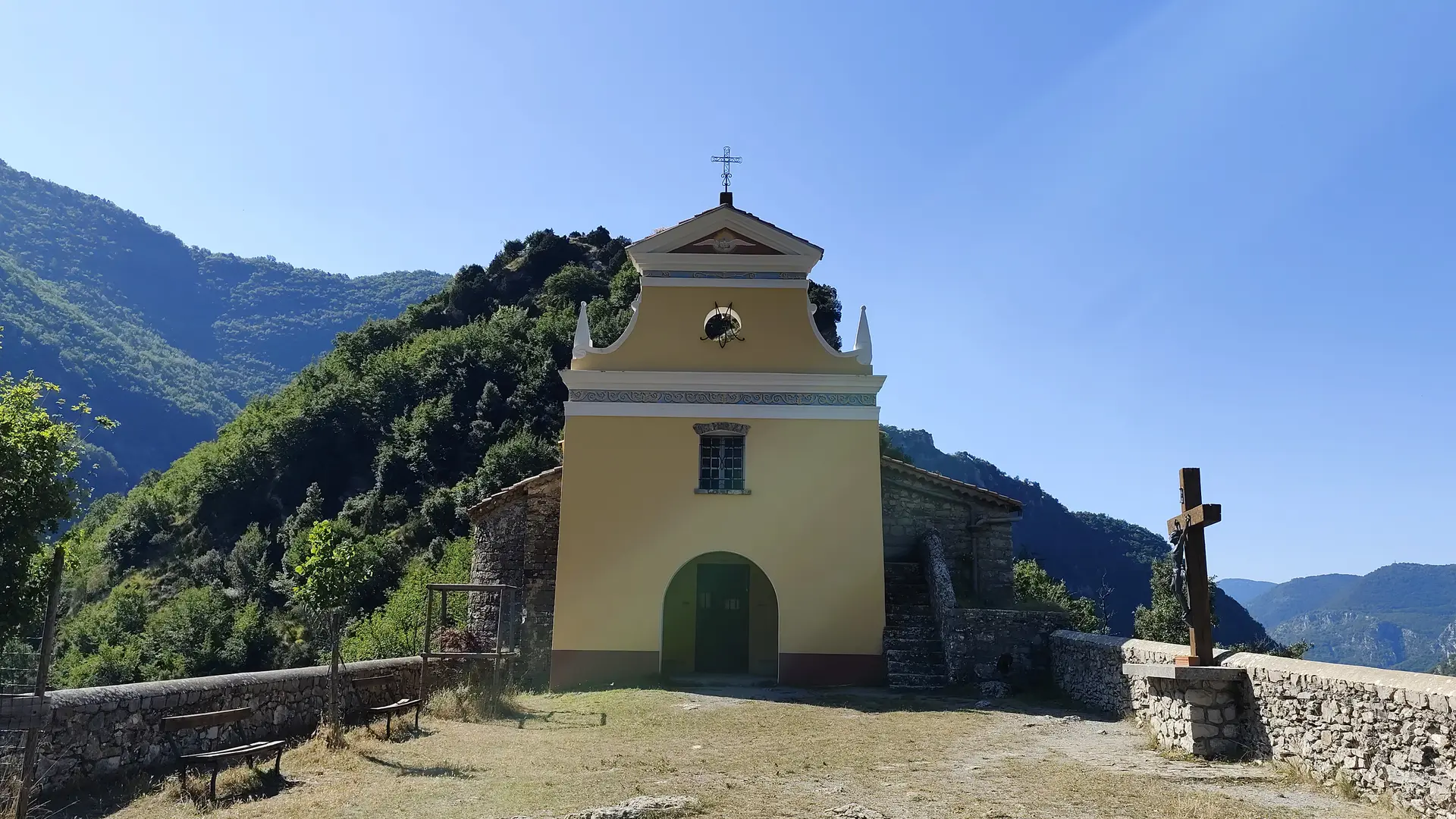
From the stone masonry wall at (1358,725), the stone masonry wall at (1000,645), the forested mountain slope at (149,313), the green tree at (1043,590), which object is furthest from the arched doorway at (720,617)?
the forested mountain slope at (149,313)

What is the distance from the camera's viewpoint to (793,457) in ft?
58.3

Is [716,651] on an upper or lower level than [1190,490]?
lower

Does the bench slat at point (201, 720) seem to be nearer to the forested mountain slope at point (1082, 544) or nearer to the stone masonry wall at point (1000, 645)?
the stone masonry wall at point (1000, 645)

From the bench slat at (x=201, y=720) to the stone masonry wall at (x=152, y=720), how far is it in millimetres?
116

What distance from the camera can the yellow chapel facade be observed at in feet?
56.5

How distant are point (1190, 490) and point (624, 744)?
6792 millimetres

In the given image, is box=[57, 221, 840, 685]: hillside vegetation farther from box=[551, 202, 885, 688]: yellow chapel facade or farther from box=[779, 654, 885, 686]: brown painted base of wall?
box=[779, 654, 885, 686]: brown painted base of wall

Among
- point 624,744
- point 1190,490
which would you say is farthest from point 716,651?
point 1190,490

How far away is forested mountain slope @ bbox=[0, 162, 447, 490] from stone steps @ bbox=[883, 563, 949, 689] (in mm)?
85058

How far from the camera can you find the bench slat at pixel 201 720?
8.66 m

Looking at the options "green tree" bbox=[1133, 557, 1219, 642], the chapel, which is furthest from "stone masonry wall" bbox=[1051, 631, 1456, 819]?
"green tree" bbox=[1133, 557, 1219, 642]

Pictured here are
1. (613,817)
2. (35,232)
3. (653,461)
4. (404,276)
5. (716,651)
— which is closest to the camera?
(613,817)

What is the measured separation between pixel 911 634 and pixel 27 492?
1364cm

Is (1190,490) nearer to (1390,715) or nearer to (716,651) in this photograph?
(1390,715)
